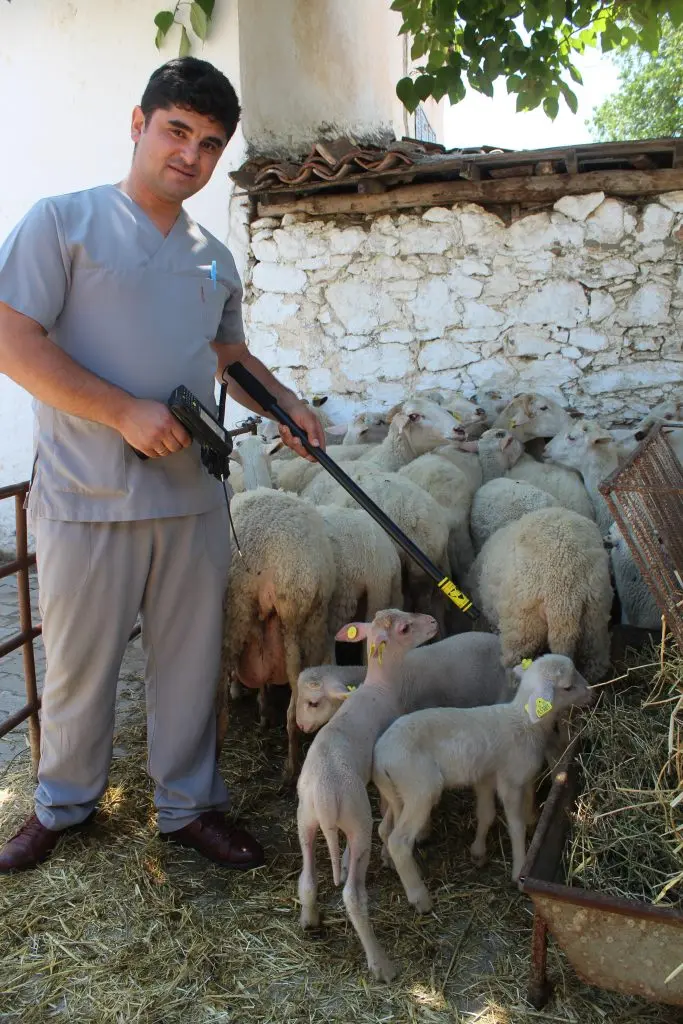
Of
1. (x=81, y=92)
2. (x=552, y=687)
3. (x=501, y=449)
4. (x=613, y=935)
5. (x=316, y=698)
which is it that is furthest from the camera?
(x=81, y=92)

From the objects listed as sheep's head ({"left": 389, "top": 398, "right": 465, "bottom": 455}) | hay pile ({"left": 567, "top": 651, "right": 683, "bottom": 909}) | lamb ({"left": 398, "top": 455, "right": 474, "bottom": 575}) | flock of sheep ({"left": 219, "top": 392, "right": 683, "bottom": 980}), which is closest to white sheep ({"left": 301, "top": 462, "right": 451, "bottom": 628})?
flock of sheep ({"left": 219, "top": 392, "right": 683, "bottom": 980})

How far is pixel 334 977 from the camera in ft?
7.84

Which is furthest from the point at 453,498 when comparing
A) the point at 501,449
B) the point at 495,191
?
the point at 495,191

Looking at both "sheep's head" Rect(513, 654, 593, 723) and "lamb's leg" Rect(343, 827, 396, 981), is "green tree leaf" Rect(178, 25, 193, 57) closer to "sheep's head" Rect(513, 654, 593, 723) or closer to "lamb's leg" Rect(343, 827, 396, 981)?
"sheep's head" Rect(513, 654, 593, 723)

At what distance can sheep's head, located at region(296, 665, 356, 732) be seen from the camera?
309cm

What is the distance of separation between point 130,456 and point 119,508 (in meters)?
0.16

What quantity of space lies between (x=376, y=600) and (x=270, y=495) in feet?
2.17

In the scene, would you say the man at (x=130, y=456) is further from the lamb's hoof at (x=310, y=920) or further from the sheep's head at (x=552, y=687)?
the sheep's head at (x=552, y=687)

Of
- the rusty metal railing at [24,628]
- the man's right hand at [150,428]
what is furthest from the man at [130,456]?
the rusty metal railing at [24,628]

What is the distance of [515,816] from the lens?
109 inches

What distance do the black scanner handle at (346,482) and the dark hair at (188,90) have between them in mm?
920

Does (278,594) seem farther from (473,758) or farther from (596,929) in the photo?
(596,929)

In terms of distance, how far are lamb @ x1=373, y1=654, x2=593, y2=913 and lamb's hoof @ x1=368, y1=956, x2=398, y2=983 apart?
0.28 meters

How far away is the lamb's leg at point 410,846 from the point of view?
2.59 meters
